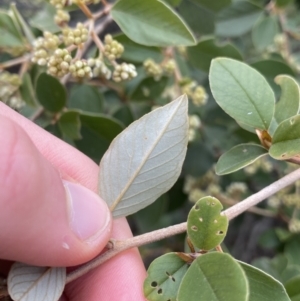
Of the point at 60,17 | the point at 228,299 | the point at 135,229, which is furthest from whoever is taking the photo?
the point at 135,229

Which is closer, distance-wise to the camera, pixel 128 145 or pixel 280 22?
pixel 128 145

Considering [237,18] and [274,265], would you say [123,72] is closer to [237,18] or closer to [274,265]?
[237,18]

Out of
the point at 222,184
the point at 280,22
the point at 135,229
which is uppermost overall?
the point at 280,22

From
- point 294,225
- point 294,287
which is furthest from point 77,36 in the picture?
point 294,225

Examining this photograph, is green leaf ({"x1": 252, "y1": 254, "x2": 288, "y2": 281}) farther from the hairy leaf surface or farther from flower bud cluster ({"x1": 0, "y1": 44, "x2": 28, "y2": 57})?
flower bud cluster ({"x1": 0, "y1": 44, "x2": 28, "y2": 57})

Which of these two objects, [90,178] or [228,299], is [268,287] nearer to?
[228,299]

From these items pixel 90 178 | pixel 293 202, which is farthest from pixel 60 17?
pixel 293 202
